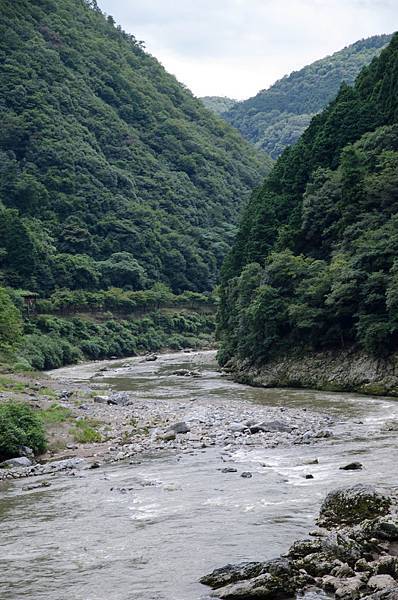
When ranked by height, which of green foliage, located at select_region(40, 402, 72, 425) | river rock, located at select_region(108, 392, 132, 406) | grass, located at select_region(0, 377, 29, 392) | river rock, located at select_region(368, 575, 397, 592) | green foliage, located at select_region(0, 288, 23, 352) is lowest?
river rock, located at select_region(368, 575, 397, 592)

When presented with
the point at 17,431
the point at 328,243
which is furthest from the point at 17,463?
the point at 328,243

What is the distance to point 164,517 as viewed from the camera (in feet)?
62.4

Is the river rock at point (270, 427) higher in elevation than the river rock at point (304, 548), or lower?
Result: lower

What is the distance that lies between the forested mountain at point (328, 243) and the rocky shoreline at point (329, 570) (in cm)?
3097

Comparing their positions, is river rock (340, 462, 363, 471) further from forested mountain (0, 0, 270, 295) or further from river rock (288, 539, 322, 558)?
forested mountain (0, 0, 270, 295)

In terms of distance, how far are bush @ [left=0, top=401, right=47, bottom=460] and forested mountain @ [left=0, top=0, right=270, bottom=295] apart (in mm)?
84275

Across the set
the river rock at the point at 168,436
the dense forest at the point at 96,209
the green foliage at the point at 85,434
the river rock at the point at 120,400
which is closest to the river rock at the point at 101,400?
the river rock at the point at 120,400

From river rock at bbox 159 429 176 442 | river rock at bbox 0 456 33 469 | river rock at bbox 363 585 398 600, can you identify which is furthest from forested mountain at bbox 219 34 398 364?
river rock at bbox 363 585 398 600

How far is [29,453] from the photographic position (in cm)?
2764

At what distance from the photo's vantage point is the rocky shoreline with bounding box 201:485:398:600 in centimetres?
1345

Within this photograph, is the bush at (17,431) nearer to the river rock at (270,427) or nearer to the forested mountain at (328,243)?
the river rock at (270,427)

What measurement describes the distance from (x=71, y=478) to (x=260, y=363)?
36.3 meters

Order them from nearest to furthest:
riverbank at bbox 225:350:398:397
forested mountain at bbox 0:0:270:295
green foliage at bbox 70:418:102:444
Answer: green foliage at bbox 70:418:102:444
riverbank at bbox 225:350:398:397
forested mountain at bbox 0:0:270:295

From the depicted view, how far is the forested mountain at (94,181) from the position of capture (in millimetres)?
130500
